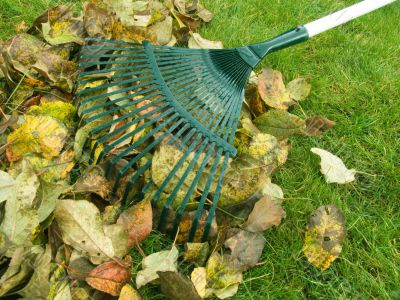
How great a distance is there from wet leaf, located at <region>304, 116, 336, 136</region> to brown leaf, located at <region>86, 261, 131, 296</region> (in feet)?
3.18

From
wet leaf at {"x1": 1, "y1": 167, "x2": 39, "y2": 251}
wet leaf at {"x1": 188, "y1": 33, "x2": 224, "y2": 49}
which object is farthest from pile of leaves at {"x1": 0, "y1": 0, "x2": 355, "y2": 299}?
wet leaf at {"x1": 188, "y1": 33, "x2": 224, "y2": 49}

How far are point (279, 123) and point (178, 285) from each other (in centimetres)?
78

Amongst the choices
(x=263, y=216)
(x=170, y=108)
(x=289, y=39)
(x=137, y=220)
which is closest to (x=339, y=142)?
(x=289, y=39)

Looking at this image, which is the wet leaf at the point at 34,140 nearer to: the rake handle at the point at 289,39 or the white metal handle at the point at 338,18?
the rake handle at the point at 289,39

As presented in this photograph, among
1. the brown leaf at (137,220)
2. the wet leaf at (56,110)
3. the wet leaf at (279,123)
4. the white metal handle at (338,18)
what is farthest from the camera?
the white metal handle at (338,18)

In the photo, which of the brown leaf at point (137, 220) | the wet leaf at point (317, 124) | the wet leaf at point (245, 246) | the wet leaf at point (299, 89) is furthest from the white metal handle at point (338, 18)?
the brown leaf at point (137, 220)

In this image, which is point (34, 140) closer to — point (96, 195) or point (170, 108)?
point (96, 195)

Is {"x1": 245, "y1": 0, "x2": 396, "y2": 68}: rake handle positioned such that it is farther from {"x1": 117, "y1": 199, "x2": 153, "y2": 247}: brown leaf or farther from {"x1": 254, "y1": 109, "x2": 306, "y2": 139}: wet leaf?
{"x1": 117, "y1": 199, "x2": 153, "y2": 247}: brown leaf

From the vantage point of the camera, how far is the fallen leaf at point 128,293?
50.8 inches

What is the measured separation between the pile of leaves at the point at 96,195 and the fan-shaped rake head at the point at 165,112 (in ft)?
0.17

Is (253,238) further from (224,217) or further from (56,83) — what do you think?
(56,83)

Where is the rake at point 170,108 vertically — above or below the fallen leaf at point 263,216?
above

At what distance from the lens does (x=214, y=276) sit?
1.40 metres

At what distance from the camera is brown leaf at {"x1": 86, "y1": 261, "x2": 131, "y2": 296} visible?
130cm
